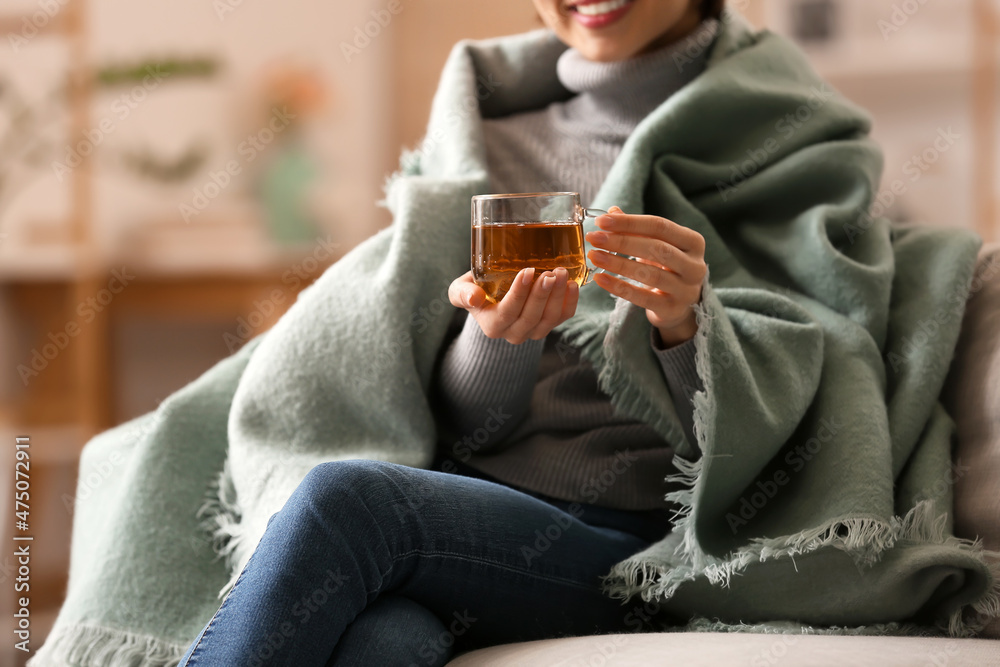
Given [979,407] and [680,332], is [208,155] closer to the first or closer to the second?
[680,332]

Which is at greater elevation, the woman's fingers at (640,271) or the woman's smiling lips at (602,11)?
the woman's smiling lips at (602,11)

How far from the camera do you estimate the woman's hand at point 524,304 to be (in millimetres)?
847

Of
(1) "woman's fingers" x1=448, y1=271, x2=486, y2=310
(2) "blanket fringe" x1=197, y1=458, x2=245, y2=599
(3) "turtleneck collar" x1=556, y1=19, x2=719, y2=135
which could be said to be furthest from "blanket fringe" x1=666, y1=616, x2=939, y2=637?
(3) "turtleneck collar" x1=556, y1=19, x2=719, y2=135

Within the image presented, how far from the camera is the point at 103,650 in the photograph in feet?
3.27

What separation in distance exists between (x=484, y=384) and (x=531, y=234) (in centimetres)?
27

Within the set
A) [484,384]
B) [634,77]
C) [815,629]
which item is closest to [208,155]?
[634,77]

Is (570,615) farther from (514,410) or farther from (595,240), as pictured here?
(595,240)

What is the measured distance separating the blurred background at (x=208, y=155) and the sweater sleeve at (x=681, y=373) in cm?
128

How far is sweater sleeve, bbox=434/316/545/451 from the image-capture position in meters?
1.05

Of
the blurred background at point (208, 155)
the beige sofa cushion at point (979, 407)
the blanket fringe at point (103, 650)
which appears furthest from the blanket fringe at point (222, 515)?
the blurred background at point (208, 155)

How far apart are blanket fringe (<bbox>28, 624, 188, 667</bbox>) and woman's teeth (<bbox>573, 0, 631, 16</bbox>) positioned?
0.85 m

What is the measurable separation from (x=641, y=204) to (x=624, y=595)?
438 millimetres

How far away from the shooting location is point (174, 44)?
9.40 ft

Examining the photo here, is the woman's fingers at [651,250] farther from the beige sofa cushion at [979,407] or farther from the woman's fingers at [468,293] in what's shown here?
the beige sofa cushion at [979,407]
